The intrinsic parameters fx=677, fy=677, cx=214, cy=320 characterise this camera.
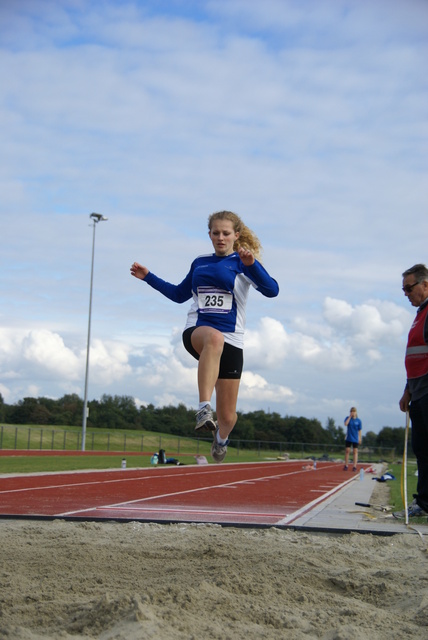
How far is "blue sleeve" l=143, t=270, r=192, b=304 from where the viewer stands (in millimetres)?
4996

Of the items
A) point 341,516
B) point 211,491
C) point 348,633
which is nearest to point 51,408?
point 211,491

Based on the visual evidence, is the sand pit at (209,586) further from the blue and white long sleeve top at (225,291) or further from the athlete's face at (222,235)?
the athlete's face at (222,235)

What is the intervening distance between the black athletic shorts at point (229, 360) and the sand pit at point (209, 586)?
1191mm

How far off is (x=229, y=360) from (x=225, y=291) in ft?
1.55

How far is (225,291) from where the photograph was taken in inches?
182

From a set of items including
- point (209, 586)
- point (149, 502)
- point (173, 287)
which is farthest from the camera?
point (149, 502)

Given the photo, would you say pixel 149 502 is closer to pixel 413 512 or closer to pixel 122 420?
pixel 413 512

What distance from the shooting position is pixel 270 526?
242 inches

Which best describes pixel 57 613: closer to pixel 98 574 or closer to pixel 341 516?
pixel 98 574

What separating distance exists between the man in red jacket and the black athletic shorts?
206cm

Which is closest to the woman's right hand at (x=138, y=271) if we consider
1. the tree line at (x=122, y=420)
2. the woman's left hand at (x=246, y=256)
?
the woman's left hand at (x=246, y=256)

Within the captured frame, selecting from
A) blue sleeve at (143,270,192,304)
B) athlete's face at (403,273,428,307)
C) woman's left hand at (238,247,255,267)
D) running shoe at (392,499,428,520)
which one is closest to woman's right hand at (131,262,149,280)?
blue sleeve at (143,270,192,304)

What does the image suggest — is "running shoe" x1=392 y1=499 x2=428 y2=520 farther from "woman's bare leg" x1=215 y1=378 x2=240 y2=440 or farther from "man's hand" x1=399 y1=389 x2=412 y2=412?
"woman's bare leg" x1=215 y1=378 x2=240 y2=440

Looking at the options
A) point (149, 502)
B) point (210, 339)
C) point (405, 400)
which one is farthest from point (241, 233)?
point (149, 502)
